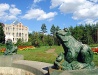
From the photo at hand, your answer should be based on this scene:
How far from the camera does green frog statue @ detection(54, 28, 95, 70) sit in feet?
15.1

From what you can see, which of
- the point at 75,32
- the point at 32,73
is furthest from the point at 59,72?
the point at 75,32

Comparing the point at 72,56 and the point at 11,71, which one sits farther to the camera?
the point at 11,71

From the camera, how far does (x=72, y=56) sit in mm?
4742

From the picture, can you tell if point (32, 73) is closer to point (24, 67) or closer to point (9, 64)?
point (24, 67)

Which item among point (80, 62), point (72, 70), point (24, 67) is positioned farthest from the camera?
point (24, 67)

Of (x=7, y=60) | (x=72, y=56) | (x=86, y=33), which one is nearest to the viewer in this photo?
(x=72, y=56)

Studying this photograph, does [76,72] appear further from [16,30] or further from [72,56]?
[16,30]

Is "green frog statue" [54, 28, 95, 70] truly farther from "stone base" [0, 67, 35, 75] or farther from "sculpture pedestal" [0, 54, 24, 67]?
"sculpture pedestal" [0, 54, 24, 67]

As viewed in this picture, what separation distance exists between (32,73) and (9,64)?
2.22 meters

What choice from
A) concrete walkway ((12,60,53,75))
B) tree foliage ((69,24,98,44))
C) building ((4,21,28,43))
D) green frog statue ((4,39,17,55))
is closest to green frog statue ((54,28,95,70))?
concrete walkway ((12,60,53,75))

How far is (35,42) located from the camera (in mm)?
36062

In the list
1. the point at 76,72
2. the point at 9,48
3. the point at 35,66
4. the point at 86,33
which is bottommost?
the point at 35,66

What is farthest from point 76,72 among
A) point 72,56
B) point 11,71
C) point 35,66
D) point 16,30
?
point 16,30

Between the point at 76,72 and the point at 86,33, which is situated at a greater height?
the point at 86,33
